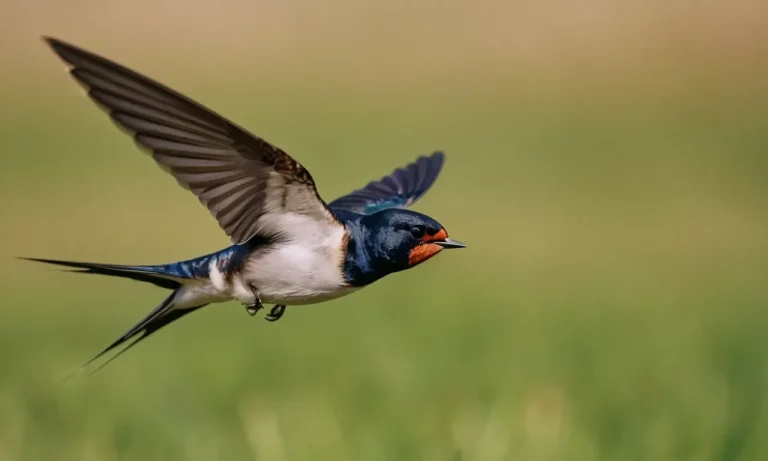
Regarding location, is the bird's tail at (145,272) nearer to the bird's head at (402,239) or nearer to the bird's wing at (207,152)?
the bird's wing at (207,152)

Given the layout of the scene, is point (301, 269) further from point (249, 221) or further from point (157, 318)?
point (157, 318)

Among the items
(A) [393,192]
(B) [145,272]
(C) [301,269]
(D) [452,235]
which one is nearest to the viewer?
(C) [301,269]

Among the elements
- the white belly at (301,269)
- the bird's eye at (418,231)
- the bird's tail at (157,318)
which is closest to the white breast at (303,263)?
the white belly at (301,269)

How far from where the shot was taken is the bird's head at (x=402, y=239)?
10.1 feet

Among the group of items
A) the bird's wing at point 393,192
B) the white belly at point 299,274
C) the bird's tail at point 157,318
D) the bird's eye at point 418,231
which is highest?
the bird's wing at point 393,192

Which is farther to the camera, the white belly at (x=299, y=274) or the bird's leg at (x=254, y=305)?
the bird's leg at (x=254, y=305)

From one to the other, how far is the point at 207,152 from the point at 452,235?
4333mm

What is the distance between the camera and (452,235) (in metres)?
7.14

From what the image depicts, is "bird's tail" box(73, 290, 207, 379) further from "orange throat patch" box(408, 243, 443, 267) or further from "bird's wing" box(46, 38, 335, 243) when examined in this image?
"orange throat patch" box(408, 243, 443, 267)

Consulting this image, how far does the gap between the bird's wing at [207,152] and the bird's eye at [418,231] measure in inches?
7.5

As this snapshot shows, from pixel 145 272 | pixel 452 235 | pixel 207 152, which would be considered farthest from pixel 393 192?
pixel 452 235

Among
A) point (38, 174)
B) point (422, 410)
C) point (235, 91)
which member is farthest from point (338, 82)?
→ point (422, 410)

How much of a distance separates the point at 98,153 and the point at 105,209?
212 cm

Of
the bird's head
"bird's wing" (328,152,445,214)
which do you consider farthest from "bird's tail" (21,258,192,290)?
"bird's wing" (328,152,445,214)
